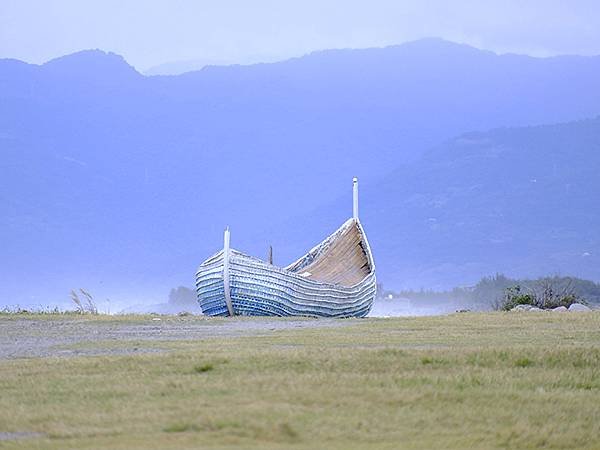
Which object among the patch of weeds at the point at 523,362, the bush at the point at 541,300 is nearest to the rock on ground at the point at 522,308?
the bush at the point at 541,300

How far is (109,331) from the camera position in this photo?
1997 centimetres

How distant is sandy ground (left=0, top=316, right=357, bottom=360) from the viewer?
16.0 metres

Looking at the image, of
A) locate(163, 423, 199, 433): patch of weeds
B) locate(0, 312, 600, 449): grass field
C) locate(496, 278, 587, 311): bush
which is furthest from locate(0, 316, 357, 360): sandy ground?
locate(496, 278, 587, 311): bush

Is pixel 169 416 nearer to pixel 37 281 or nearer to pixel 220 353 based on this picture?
pixel 220 353

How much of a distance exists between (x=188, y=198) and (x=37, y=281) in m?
25.3

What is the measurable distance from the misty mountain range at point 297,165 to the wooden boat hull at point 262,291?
7151 centimetres

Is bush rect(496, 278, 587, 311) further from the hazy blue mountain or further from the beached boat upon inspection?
the hazy blue mountain

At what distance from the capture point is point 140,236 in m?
126

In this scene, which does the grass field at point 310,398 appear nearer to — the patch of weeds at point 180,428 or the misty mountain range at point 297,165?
the patch of weeds at point 180,428

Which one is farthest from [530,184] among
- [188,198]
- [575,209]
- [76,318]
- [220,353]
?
[220,353]

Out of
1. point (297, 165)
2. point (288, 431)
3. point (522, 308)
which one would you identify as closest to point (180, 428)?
point (288, 431)

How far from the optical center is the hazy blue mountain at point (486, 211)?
108m

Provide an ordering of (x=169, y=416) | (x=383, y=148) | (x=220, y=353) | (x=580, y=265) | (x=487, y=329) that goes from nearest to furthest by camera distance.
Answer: (x=169, y=416)
(x=220, y=353)
(x=487, y=329)
(x=580, y=265)
(x=383, y=148)

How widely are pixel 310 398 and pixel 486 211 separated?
10695 centimetres
